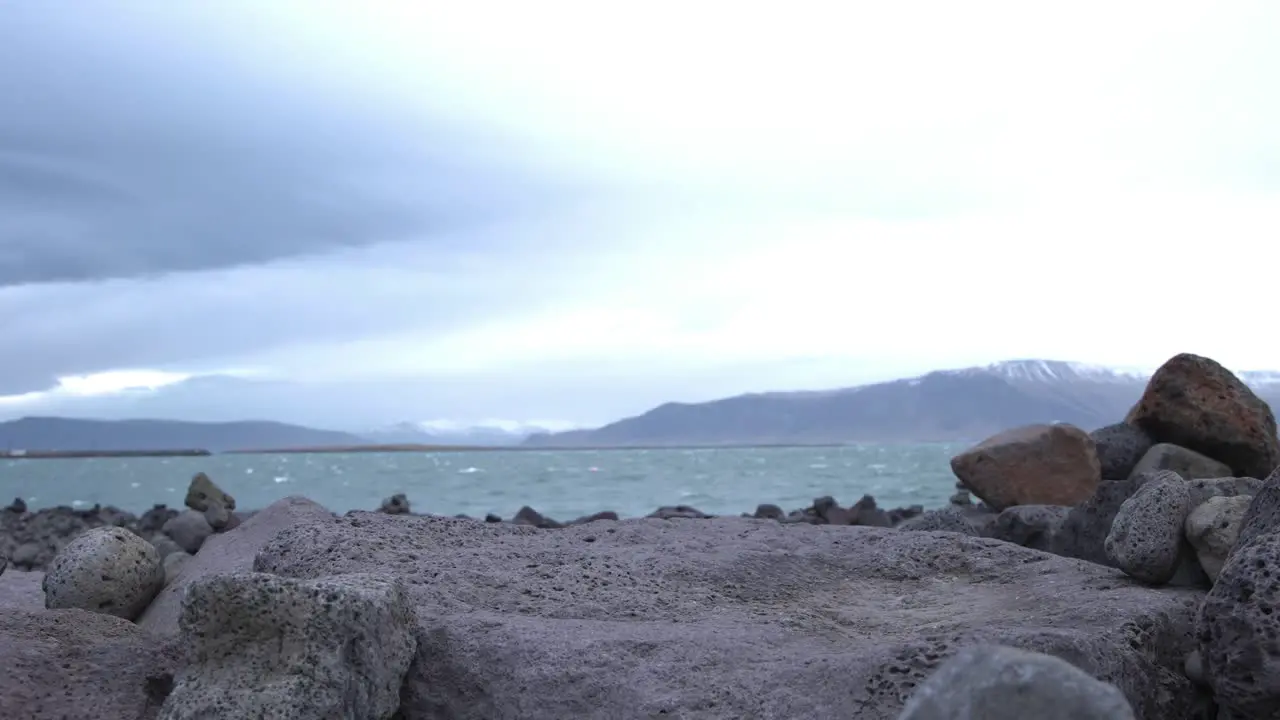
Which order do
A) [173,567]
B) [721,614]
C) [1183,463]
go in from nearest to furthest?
1. [721,614]
2. [173,567]
3. [1183,463]

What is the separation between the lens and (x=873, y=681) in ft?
11.3

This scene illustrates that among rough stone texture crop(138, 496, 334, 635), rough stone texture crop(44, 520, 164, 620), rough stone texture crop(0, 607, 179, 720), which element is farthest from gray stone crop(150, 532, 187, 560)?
rough stone texture crop(0, 607, 179, 720)

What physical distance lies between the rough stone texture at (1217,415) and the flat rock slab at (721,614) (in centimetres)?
645

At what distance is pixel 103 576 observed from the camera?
6.63 m

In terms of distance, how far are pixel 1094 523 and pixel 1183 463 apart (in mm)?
5188

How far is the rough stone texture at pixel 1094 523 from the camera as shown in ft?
20.7

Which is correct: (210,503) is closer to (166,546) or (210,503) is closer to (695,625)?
(166,546)

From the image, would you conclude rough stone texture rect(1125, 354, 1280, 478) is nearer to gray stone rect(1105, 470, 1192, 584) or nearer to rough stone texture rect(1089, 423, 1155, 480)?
rough stone texture rect(1089, 423, 1155, 480)

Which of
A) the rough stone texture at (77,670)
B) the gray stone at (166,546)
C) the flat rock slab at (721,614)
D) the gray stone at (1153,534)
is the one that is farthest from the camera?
the gray stone at (166,546)

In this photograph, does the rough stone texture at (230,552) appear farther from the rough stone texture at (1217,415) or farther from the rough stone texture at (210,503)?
the rough stone texture at (1217,415)

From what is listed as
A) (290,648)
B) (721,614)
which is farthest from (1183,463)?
(290,648)

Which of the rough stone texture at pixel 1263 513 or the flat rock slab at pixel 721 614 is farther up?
the rough stone texture at pixel 1263 513

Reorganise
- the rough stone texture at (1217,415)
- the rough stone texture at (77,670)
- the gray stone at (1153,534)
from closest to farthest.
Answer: the rough stone texture at (77,670) < the gray stone at (1153,534) < the rough stone texture at (1217,415)

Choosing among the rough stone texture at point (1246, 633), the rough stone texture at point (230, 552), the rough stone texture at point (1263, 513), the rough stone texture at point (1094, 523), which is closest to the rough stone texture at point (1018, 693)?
the rough stone texture at point (1246, 633)
